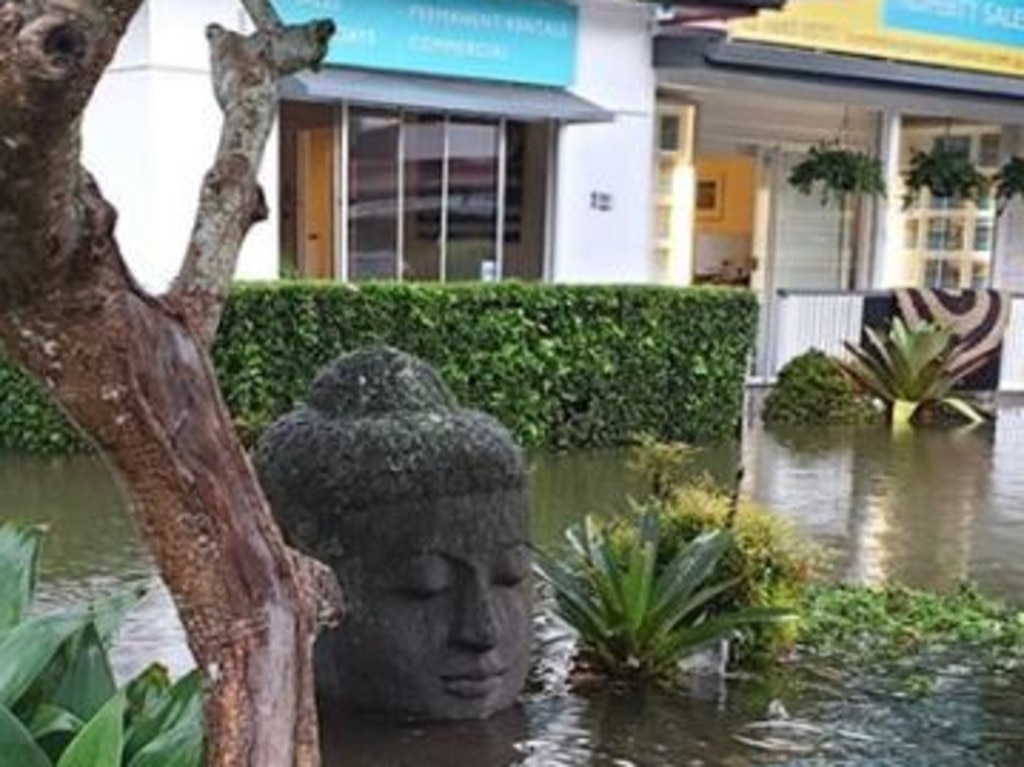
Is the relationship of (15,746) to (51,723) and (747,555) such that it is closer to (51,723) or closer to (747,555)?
(51,723)

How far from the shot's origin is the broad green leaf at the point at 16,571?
3338 millimetres

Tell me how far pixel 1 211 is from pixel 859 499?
29.0ft

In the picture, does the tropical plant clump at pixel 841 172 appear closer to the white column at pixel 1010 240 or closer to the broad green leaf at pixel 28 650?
the white column at pixel 1010 240

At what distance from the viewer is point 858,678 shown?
6.06 m

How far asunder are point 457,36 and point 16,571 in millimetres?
10974

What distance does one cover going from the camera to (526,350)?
1170cm

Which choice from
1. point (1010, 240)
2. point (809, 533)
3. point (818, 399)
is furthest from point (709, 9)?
point (1010, 240)

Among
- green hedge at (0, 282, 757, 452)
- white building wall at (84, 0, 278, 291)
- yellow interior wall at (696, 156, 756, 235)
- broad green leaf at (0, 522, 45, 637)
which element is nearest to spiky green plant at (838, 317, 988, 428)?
green hedge at (0, 282, 757, 452)

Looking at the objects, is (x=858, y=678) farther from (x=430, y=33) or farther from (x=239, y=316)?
(x=430, y=33)

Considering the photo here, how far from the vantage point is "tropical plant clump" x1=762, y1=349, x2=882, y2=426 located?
1448cm

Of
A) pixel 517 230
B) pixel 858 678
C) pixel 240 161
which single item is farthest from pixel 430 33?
pixel 240 161

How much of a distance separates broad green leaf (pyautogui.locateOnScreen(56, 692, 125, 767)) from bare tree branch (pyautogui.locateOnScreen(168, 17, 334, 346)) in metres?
0.72

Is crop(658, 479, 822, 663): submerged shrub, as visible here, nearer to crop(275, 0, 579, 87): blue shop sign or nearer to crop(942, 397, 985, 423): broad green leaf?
crop(275, 0, 579, 87): blue shop sign

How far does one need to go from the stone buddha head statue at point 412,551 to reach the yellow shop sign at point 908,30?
1112 centimetres
